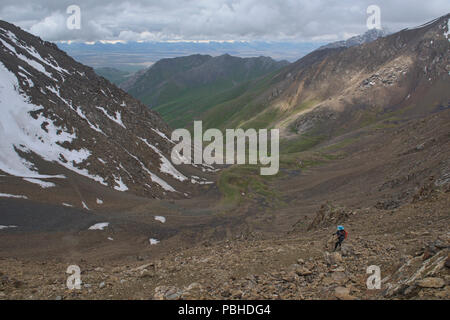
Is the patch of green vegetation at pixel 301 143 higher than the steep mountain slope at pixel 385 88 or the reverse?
the reverse

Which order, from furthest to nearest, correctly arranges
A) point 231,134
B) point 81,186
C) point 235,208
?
point 231,134
point 235,208
point 81,186

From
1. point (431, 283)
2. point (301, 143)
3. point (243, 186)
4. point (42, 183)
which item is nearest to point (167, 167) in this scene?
point (243, 186)

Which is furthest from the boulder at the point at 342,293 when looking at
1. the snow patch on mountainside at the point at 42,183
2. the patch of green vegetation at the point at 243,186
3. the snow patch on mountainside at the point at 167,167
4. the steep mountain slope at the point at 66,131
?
the snow patch on mountainside at the point at 167,167

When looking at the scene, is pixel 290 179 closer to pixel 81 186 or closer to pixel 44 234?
pixel 81 186

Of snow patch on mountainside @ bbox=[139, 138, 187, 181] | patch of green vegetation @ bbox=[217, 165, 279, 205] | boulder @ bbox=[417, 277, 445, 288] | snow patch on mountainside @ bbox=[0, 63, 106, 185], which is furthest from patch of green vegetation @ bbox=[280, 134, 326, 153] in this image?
boulder @ bbox=[417, 277, 445, 288]

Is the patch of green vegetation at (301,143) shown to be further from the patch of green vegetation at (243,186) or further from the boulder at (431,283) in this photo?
the boulder at (431,283)

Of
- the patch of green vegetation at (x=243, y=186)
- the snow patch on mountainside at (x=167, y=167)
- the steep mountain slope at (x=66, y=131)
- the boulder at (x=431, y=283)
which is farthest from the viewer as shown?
the snow patch on mountainside at (x=167, y=167)

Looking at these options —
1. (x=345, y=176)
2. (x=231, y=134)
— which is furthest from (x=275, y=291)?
(x=231, y=134)

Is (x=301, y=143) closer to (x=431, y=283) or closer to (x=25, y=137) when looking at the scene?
(x=25, y=137)
